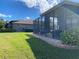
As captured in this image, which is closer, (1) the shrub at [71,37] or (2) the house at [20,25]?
(1) the shrub at [71,37]

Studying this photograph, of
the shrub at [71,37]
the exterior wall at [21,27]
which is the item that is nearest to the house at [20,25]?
the exterior wall at [21,27]

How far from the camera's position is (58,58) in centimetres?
785

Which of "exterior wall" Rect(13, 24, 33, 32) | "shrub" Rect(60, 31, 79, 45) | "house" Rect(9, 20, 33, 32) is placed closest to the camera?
"shrub" Rect(60, 31, 79, 45)

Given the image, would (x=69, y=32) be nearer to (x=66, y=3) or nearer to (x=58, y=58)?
(x=66, y=3)

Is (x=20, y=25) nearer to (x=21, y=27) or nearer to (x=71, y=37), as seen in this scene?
(x=21, y=27)

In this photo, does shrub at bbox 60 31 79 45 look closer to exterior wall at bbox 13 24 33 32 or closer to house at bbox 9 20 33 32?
exterior wall at bbox 13 24 33 32

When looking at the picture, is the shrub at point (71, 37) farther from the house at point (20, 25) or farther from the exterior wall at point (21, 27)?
the house at point (20, 25)

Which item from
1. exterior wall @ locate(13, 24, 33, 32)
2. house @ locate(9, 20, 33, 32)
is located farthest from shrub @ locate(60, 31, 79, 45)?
house @ locate(9, 20, 33, 32)

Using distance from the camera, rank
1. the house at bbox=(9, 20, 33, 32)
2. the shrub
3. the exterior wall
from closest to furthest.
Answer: the shrub < the exterior wall < the house at bbox=(9, 20, 33, 32)

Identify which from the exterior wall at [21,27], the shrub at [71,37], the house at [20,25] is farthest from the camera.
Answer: the house at [20,25]

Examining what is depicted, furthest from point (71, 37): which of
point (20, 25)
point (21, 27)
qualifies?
point (20, 25)

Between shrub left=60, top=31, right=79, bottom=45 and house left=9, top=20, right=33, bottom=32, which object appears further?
house left=9, top=20, right=33, bottom=32

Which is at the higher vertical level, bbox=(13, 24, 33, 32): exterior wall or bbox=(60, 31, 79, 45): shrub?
bbox=(60, 31, 79, 45): shrub

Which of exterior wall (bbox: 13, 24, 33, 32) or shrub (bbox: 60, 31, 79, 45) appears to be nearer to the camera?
shrub (bbox: 60, 31, 79, 45)
